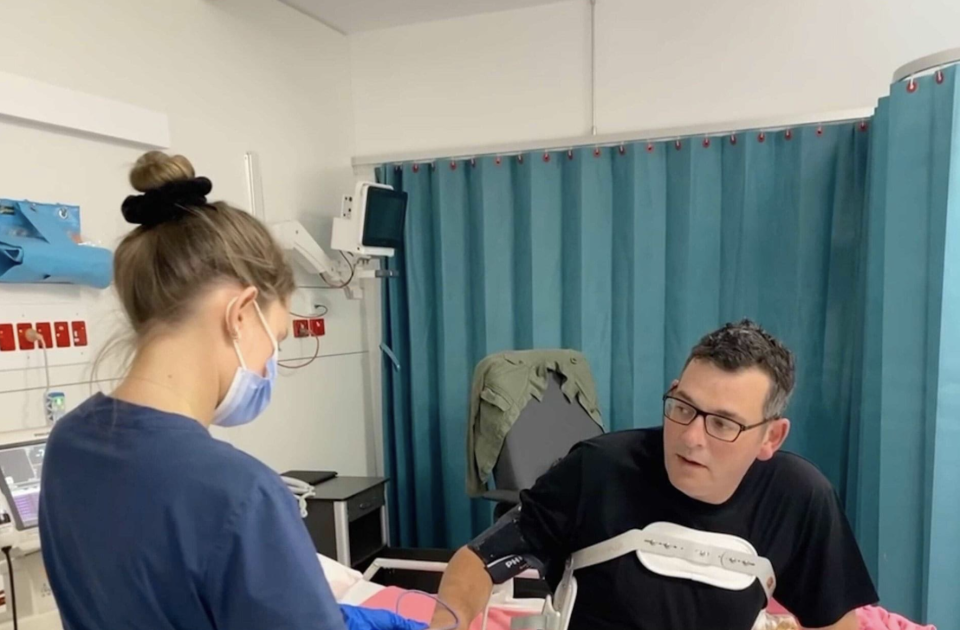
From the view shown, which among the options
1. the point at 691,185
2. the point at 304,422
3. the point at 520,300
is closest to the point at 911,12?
the point at 691,185

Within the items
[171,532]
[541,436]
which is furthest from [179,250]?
[541,436]

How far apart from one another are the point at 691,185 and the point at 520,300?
82 cm

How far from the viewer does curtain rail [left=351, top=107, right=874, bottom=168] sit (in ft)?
8.37

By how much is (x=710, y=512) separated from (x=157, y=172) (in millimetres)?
1062

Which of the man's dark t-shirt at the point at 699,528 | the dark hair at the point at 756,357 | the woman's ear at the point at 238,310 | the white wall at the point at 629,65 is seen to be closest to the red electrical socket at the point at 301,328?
the white wall at the point at 629,65

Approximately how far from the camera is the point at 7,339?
1806mm

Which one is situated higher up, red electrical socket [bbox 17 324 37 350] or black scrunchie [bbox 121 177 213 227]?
black scrunchie [bbox 121 177 213 227]

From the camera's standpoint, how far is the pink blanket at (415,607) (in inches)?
70.2

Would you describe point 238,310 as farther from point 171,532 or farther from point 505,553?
point 505,553

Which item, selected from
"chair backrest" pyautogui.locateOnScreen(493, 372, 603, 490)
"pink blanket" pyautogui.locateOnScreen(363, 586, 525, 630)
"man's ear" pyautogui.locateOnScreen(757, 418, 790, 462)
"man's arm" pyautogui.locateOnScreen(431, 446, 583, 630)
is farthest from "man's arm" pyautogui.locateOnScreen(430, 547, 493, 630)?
"chair backrest" pyautogui.locateOnScreen(493, 372, 603, 490)

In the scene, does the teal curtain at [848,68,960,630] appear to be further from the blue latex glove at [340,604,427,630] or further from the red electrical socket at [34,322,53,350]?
the red electrical socket at [34,322,53,350]

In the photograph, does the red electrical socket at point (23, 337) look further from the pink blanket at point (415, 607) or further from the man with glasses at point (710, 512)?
the man with glasses at point (710, 512)

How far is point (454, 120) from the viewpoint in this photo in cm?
317

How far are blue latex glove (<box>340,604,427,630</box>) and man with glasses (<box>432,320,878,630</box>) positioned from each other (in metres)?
0.12
